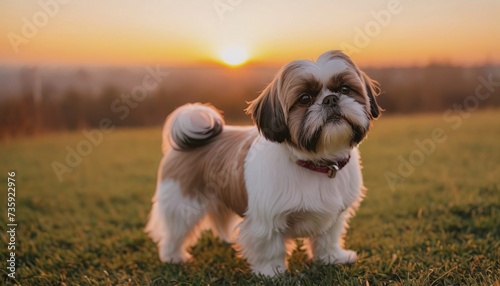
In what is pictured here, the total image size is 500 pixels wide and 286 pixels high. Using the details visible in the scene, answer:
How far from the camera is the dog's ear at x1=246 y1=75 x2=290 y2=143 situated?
8.70 feet

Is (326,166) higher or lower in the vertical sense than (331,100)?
lower

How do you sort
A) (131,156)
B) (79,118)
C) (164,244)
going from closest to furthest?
(164,244), (131,156), (79,118)

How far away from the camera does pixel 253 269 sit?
321cm

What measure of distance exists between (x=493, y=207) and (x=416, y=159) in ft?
8.68

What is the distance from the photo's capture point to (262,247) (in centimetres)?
311

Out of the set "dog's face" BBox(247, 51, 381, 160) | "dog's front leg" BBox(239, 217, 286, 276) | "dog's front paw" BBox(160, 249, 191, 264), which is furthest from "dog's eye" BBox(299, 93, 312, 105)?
"dog's front paw" BBox(160, 249, 191, 264)

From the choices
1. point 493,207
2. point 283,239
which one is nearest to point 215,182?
point 283,239

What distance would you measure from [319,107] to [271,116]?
287mm

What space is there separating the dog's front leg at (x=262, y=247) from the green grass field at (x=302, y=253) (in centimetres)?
10

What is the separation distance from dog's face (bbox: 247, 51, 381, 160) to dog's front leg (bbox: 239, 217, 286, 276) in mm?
647

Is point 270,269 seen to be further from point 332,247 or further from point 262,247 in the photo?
point 332,247

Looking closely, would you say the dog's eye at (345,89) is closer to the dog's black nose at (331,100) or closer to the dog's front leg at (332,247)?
the dog's black nose at (331,100)

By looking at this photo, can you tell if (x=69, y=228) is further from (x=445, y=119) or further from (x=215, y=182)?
(x=445, y=119)

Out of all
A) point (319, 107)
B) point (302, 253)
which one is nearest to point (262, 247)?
point (302, 253)
